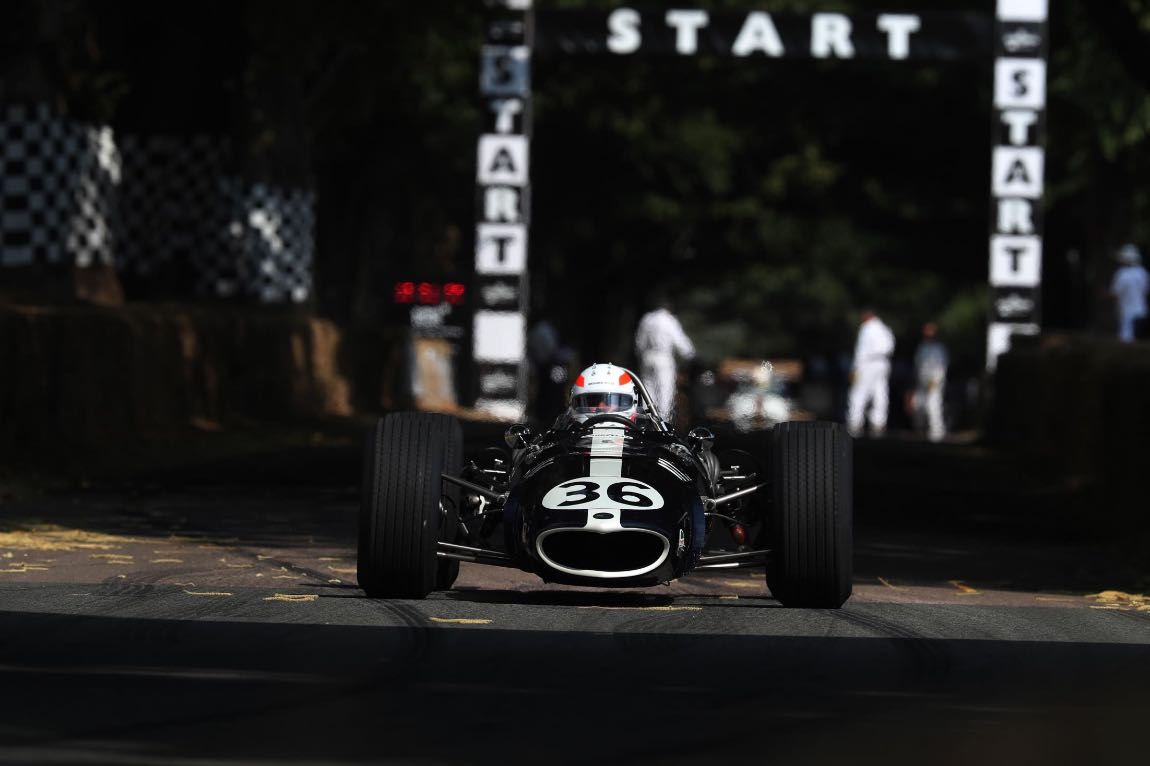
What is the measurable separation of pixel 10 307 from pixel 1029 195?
62.4 feet

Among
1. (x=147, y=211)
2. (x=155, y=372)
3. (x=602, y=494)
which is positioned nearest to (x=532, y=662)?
(x=602, y=494)

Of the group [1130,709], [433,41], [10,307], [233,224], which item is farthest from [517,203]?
[1130,709]

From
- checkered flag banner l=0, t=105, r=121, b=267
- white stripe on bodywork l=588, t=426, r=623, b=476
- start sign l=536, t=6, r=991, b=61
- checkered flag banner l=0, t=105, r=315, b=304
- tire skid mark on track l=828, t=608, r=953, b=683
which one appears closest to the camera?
tire skid mark on track l=828, t=608, r=953, b=683

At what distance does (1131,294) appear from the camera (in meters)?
30.0

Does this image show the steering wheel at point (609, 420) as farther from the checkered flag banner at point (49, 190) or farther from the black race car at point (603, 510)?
the checkered flag banner at point (49, 190)

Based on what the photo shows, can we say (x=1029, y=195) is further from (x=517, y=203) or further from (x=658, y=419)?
(x=658, y=419)

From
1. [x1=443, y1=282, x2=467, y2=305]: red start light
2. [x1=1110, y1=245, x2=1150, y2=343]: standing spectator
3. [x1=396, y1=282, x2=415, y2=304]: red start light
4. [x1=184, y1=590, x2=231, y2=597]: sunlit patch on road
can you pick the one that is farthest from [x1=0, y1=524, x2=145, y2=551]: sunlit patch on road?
[x1=443, y1=282, x2=467, y2=305]: red start light

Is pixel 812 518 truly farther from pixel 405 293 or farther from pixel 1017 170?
pixel 405 293

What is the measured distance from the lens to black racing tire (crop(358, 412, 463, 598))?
425 inches

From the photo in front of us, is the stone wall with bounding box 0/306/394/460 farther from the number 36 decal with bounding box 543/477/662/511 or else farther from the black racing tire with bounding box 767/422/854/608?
the black racing tire with bounding box 767/422/854/608

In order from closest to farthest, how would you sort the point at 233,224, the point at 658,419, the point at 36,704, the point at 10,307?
the point at 36,704 → the point at 658,419 → the point at 10,307 → the point at 233,224

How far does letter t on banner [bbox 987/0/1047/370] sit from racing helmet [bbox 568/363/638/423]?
22.5m

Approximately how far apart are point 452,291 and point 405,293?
87 cm

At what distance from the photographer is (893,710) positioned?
7930 mm
